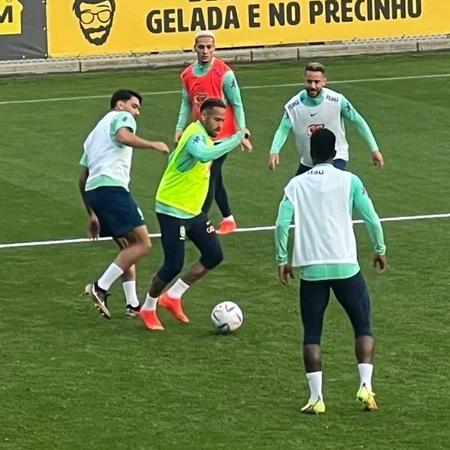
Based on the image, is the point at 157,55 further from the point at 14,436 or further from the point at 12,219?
the point at 14,436

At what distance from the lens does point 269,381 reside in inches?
470

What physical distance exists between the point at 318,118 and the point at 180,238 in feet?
9.39

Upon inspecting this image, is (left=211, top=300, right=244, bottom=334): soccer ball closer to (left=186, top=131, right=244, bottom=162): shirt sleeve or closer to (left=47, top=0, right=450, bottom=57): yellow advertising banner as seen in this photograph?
(left=186, top=131, right=244, bottom=162): shirt sleeve

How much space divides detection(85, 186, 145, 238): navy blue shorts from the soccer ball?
122cm

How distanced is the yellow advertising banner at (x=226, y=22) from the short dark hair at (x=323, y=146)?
1954 cm

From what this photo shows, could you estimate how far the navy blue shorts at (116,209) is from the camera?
13844mm

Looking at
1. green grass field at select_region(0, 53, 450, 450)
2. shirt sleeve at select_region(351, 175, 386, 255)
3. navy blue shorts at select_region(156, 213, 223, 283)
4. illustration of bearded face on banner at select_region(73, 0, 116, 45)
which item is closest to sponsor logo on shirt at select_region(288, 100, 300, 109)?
green grass field at select_region(0, 53, 450, 450)

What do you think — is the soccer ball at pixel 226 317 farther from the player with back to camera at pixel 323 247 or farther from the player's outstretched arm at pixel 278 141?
the player's outstretched arm at pixel 278 141

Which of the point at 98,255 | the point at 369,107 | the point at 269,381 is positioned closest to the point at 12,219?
the point at 98,255

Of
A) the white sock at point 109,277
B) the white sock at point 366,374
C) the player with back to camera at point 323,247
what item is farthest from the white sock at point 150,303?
the white sock at point 366,374

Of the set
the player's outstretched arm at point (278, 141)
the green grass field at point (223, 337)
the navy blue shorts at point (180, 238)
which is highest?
the player's outstretched arm at point (278, 141)

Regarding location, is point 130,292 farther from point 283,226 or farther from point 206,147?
point 283,226

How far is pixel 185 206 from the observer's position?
1342 cm

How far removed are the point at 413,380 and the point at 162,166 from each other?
404 inches
